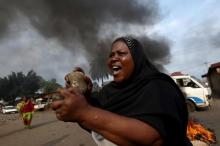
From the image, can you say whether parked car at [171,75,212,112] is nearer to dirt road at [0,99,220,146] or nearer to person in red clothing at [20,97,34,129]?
dirt road at [0,99,220,146]

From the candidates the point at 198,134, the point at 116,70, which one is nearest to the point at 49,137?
the point at 198,134

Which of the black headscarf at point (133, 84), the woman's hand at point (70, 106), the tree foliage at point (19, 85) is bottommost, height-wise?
the woman's hand at point (70, 106)

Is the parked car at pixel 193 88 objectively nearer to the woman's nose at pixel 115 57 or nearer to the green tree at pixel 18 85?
the woman's nose at pixel 115 57

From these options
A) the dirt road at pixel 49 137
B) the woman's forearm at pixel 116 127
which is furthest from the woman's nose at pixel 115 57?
the dirt road at pixel 49 137

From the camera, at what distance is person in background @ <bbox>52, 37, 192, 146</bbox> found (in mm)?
1245

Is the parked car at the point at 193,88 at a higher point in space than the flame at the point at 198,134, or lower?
higher

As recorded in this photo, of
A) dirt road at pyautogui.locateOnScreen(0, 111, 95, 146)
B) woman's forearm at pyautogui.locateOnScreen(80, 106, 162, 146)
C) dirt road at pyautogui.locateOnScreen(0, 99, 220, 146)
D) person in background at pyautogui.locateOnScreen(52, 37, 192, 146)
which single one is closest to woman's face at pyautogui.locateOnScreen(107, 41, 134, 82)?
person in background at pyautogui.locateOnScreen(52, 37, 192, 146)

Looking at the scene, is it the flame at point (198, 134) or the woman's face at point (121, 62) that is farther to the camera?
the flame at point (198, 134)

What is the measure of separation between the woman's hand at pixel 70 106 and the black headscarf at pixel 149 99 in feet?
0.80

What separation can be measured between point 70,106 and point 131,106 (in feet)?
1.30

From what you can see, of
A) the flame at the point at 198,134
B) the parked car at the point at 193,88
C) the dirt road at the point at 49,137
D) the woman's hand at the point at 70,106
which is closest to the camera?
the woman's hand at the point at 70,106

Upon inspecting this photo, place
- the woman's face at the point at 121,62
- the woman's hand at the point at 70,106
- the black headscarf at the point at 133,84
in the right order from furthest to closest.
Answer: the woman's face at the point at 121,62 < the black headscarf at the point at 133,84 < the woman's hand at the point at 70,106

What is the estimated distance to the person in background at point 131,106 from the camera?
1.25 m

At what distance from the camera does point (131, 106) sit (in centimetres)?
154
